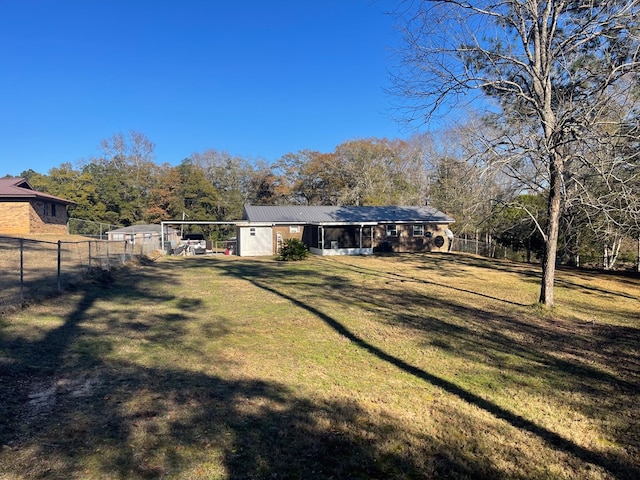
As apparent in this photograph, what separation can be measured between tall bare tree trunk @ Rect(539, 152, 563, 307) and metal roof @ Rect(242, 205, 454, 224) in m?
18.2

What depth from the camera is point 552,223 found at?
9.98 meters

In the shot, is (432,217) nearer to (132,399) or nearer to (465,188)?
(465,188)

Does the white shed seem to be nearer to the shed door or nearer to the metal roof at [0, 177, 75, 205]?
the shed door

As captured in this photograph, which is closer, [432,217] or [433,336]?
[433,336]

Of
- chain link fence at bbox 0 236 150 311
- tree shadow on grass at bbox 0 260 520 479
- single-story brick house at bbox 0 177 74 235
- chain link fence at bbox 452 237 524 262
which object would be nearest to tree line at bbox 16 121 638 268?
Answer: chain link fence at bbox 452 237 524 262

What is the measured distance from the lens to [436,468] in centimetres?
317

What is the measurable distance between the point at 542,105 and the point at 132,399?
34.3 ft

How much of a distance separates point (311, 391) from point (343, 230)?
24623mm

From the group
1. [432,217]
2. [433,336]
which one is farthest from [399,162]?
[433,336]

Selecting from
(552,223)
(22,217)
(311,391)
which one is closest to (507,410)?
(311,391)

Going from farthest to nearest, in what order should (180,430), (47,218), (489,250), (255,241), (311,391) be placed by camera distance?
(47,218) → (489,250) → (255,241) → (311,391) → (180,430)

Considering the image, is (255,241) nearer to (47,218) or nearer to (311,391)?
(47,218)

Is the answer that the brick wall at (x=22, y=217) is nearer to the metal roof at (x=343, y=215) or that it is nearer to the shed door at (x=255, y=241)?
the shed door at (x=255, y=241)

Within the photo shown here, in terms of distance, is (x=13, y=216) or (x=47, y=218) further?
(x=47, y=218)
